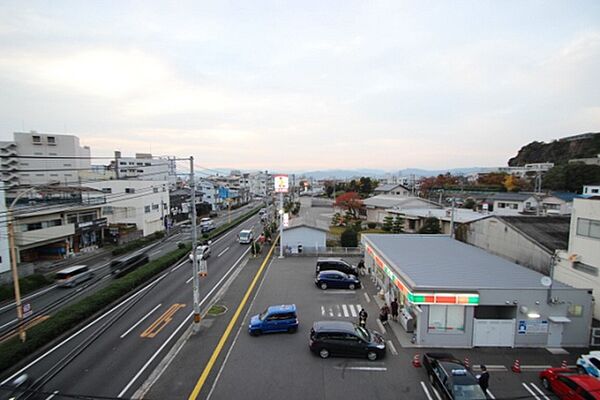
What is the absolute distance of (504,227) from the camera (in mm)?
19219

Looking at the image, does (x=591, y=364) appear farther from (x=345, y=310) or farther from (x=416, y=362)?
(x=345, y=310)

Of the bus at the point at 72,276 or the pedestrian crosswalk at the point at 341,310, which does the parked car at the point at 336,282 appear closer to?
the pedestrian crosswalk at the point at 341,310

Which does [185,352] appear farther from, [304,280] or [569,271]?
[569,271]

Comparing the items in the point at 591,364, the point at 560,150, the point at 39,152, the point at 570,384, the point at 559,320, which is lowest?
the point at 591,364

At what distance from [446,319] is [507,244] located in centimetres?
963

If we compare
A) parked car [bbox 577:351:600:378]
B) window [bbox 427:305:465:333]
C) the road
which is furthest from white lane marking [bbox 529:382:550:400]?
the road

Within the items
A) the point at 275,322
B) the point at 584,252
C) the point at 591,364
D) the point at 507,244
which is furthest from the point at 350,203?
the point at 591,364

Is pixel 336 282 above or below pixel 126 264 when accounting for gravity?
above

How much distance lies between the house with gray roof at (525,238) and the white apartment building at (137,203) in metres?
36.2

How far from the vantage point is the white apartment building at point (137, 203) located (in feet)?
123

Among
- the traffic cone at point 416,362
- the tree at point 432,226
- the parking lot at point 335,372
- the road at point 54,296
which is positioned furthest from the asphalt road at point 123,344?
the tree at point 432,226

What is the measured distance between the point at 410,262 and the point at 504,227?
7.69 m

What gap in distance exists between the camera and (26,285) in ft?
66.3

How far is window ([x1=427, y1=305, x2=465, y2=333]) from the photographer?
41.9 feet
